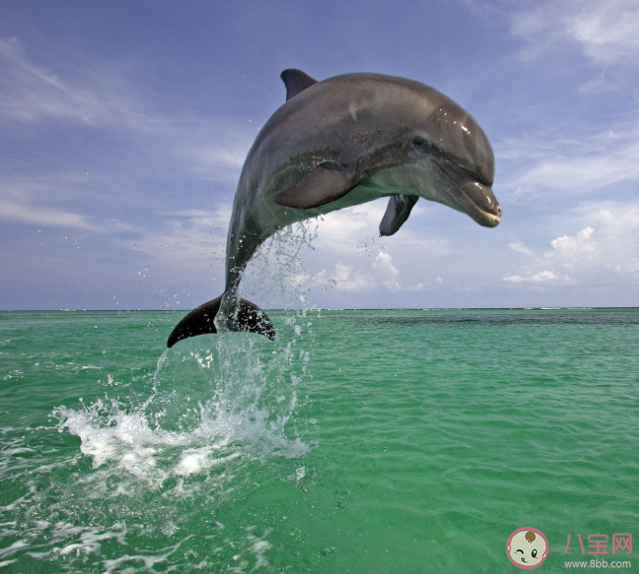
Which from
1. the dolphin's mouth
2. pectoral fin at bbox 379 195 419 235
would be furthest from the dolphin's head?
pectoral fin at bbox 379 195 419 235

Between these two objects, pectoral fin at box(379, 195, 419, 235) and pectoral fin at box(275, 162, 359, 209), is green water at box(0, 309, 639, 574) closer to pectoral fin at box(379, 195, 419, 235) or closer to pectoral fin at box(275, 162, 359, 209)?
pectoral fin at box(379, 195, 419, 235)

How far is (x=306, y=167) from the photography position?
157 inches

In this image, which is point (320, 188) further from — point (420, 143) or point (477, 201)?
point (477, 201)

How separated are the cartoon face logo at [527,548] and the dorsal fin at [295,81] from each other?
475 cm

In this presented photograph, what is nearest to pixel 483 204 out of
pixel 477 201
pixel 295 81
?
pixel 477 201

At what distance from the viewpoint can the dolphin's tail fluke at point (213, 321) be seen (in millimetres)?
6273

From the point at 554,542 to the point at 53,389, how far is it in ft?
33.0

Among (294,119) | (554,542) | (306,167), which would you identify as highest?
(294,119)

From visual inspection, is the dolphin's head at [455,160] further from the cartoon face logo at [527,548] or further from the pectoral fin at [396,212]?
the cartoon face logo at [527,548]

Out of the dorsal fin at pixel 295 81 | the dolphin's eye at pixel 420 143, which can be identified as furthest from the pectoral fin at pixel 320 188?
the dorsal fin at pixel 295 81

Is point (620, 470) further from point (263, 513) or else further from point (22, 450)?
point (22, 450)

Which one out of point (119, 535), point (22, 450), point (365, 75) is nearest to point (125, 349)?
point (22, 450)

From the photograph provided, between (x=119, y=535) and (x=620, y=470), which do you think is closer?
(x=119, y=535)

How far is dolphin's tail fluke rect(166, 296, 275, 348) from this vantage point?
20.6 feet
